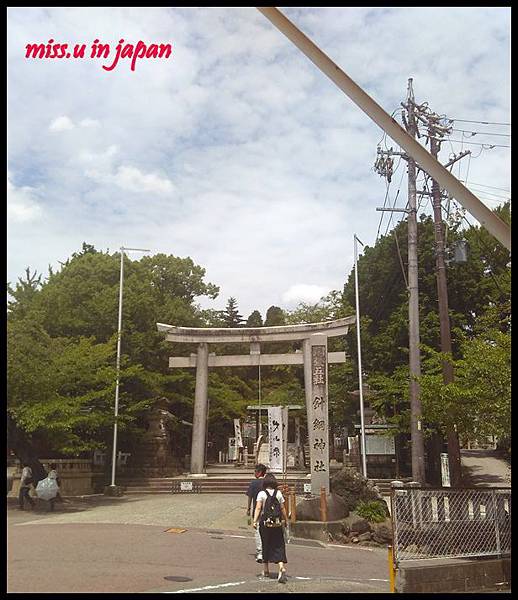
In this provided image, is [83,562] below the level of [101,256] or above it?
below

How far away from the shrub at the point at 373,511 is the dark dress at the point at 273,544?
22.7 ft

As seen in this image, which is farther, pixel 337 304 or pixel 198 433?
pixel 337 304

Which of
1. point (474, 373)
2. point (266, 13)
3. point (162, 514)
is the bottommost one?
point (162, 514)

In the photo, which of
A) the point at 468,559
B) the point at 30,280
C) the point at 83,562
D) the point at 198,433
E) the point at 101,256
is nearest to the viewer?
the point at 468,559

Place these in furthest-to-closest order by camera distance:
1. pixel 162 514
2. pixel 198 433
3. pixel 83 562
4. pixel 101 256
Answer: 1. pixel 101 256
2. pixel 198 433
3. pixel 162 514
4. pixel 83 562

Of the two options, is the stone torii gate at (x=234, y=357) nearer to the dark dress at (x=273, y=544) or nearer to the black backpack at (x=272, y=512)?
the black backpack at (x=272, y=512)

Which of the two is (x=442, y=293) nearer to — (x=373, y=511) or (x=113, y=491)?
(x=373, y=511)

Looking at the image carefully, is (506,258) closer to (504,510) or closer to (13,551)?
(504,510)

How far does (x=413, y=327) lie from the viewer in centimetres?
1872

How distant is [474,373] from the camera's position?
12.8m

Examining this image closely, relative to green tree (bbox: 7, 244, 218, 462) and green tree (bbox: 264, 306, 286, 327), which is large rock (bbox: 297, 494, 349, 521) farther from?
green tree (bbox: 264, 306, 286, 327)

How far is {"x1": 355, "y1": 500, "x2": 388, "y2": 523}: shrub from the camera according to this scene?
15.0 metres

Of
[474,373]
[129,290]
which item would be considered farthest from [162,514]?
[129,290]

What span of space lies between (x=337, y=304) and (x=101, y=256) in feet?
51.1
